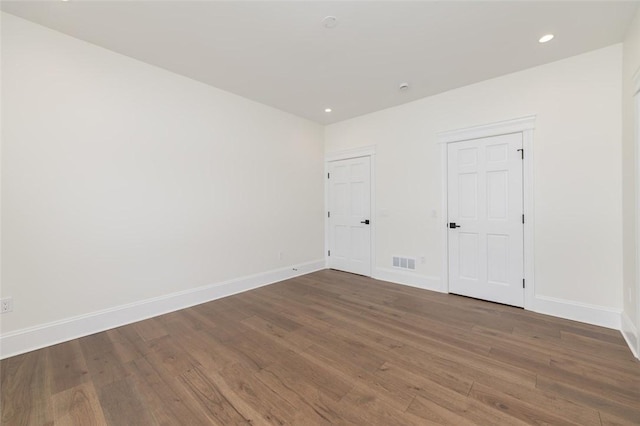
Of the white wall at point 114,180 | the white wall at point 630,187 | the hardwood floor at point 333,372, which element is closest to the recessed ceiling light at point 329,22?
the white wall at point 114,180

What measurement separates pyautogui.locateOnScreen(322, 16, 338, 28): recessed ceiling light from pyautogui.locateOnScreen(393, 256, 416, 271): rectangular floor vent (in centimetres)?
330

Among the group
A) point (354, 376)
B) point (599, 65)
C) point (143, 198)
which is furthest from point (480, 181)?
point (143, 198)

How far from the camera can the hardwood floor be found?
1.57 meters

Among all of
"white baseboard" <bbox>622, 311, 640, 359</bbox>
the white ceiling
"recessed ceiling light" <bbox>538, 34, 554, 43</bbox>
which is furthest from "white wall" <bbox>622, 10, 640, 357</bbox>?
"recessed ceiling light" <bbox>538, 34, 554, 43</bbox>

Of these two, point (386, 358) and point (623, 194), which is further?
point (623, 194)

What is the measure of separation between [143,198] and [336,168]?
3.31 meters

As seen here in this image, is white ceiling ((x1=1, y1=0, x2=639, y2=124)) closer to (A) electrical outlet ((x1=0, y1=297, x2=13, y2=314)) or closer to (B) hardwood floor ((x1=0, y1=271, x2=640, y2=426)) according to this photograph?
(A) electrical outlet ((x1=0, y1=297, x2=13, y2=314))

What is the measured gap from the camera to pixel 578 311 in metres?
2.78

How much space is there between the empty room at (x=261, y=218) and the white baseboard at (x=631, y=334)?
28mm

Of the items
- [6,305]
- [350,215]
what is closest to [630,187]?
[350,215]

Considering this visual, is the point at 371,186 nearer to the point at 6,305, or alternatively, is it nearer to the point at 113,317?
the point at 113,317

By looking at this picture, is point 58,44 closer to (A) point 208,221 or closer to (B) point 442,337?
(A) point 208,221

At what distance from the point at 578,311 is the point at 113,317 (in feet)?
16.6

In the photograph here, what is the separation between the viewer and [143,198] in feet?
9.71
